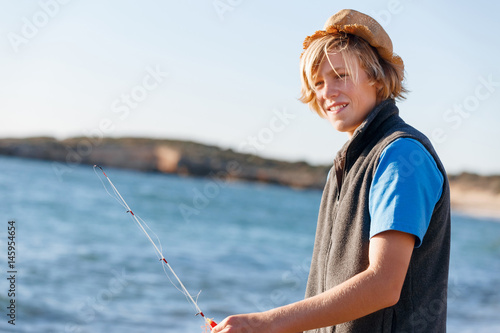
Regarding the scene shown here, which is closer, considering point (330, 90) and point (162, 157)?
point (330, 90)

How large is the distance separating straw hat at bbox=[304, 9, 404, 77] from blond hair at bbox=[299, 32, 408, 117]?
0.01m

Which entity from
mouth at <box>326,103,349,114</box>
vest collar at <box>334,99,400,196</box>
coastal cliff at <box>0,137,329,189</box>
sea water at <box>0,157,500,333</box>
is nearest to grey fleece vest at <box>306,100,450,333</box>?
vest collar at <box>334,99,400,196</box>

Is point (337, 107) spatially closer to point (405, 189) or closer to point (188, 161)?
point (405, 189)

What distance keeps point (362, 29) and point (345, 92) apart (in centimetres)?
18

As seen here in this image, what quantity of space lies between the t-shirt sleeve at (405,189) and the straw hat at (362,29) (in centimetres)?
35

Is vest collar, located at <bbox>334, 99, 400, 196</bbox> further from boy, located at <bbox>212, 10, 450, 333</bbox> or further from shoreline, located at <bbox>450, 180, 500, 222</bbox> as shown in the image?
shoreline, located at <bbox>450, 180, 500, 222</bbox>

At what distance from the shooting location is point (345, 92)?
168 centimetres

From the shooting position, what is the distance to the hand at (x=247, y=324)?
4.61 feet

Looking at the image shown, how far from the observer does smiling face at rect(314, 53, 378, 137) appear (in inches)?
65.7

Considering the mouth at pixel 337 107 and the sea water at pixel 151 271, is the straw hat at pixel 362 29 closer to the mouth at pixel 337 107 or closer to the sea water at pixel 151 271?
the mouth at pixel 337 107

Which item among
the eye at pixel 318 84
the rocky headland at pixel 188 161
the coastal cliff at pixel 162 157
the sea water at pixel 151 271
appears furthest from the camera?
the coastal cliff at pixel 162 157

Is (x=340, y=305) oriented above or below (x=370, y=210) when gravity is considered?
below

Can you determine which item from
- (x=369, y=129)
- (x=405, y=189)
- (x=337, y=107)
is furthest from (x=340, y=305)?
(x=337, y=107)

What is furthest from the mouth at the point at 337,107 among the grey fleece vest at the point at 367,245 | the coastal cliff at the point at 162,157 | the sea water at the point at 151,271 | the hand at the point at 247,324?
the coastal cliff at the point at 162,157
